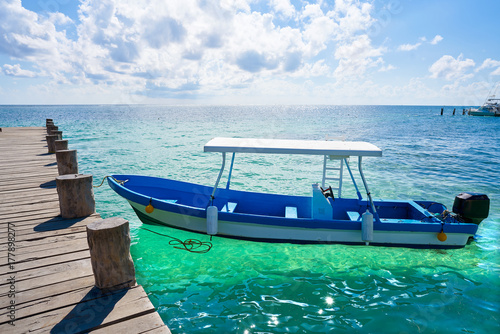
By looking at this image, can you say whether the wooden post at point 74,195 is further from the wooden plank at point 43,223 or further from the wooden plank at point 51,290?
the wooden plank at point 51,290

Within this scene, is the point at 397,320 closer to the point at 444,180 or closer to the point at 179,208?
the point at 179,208

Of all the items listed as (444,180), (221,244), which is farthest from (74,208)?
(444,180)

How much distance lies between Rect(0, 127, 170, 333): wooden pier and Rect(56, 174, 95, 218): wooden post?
0.16 meters

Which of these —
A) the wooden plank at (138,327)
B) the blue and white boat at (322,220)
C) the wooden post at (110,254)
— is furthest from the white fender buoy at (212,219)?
the wooden plank at (138,327)

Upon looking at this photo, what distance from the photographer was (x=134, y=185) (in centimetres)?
930

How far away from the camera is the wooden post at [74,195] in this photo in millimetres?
5160

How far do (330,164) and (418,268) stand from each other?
13910mm

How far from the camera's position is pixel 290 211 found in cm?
788

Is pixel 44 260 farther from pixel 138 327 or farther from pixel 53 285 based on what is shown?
pixel 138 327

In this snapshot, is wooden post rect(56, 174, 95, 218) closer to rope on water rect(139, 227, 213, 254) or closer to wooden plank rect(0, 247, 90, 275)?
wooden plank rect(0, 247, 90, 275)

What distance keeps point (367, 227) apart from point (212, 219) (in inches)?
141

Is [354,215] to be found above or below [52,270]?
below

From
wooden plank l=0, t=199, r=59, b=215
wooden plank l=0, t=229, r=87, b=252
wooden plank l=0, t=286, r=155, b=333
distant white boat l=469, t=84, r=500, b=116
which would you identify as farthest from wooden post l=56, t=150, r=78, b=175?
distant white boat l=469, t=84, r=500, b=116

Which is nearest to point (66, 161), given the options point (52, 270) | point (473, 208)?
point (52, 270)
